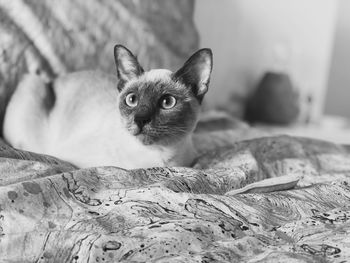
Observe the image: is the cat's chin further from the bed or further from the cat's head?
the bed

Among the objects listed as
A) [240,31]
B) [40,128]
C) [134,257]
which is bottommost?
[134,257]

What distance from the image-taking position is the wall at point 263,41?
3.18 m

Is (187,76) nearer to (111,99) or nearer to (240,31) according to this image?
(111,99)

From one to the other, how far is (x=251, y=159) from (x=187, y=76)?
1.08 ft

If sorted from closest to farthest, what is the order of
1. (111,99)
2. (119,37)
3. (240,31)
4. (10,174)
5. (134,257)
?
(134,257)
(10,174)
(111,99)
(119,37)
(240,31)

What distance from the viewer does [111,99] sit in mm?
1829

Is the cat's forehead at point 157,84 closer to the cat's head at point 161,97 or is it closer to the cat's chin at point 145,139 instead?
the cat's head at point 161,97

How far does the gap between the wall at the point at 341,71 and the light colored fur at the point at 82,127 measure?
3.48 meters

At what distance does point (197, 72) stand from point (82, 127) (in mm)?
498

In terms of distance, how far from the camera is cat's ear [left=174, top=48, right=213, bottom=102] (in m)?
1.51

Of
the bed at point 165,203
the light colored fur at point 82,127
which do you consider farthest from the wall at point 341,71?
the light colored fur at point 82,127

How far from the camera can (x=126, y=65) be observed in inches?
62.8

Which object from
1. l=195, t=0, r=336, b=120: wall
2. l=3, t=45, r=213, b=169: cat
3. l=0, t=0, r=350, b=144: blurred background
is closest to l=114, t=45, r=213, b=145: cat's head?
l=3, t=45, r=213, b=169: cat

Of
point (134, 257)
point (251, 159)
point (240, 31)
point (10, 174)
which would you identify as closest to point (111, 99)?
point (251, 159)
